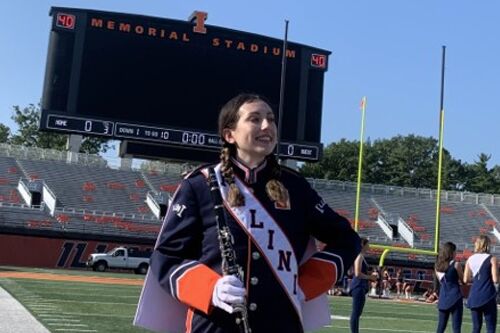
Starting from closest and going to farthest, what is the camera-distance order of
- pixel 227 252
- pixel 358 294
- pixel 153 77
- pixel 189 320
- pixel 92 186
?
pixel 227 252
pixel 189 320
pixel 358 294
pixel 153 77
pixel 92 186

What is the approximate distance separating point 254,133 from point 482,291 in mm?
7225

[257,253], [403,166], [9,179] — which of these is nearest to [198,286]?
[257,253]

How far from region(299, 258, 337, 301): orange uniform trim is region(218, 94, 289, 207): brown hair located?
291mm

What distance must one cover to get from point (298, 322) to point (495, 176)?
8178 centimetres

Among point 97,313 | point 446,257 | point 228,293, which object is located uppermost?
point 446,257

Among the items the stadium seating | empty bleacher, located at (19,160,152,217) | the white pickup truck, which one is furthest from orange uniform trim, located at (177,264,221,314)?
empty bleacher, located at (19,160,152,217)

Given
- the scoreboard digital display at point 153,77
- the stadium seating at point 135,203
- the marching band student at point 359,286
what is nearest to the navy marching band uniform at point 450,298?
the marching band student at point 359,286

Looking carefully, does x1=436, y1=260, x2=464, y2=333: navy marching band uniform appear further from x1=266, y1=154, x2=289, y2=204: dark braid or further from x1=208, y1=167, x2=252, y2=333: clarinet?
x1=208, y1=167, x2=252, y2=333: clarinet

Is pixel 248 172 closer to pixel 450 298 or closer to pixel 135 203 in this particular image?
pixel 450 298

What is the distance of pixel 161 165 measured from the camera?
44.7 metres

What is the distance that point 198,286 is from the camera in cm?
278

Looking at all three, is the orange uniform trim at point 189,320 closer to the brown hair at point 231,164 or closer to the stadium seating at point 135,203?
the brown hair at point 231,164

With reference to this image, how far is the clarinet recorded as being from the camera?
275cm

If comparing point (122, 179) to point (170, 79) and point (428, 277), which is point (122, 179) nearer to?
point (170, 79)
